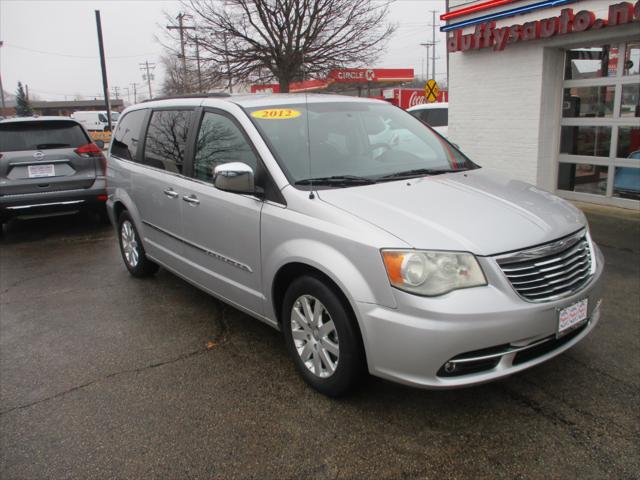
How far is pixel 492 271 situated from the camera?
263cm

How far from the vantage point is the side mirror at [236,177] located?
3283 millimetres

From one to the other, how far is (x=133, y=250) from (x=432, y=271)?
3.83 metres

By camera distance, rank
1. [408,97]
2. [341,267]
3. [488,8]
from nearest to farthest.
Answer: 1. [341,267]
2. [488,8]
3. [408,97]

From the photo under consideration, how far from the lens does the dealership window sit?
771cm

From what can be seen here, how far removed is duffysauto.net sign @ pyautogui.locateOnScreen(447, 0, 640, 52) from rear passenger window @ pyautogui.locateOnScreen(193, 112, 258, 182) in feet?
18.7

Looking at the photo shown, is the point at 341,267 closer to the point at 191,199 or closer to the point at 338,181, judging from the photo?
the point at 338,181

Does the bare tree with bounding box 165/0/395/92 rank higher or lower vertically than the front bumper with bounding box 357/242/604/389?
higher

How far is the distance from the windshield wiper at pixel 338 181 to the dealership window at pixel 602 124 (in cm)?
607

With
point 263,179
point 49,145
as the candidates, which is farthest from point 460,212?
point 49,145

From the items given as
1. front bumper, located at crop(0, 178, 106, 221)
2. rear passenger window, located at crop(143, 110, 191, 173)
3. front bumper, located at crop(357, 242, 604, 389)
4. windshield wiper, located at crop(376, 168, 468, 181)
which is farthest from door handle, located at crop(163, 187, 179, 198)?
front bumper, located at crop(0, 178, 106, 221)

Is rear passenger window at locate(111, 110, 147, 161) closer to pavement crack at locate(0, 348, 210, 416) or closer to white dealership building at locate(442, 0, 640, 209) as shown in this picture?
pavement crack at locate(0, 348, 210, 416)

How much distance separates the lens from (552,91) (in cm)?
834

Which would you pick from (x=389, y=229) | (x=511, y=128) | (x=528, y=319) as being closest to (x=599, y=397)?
(x=528, y=319)

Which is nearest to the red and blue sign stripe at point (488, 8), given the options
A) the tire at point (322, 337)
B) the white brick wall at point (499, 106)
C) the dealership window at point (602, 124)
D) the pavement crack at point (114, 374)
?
the white brick wall at point (499, 106)
